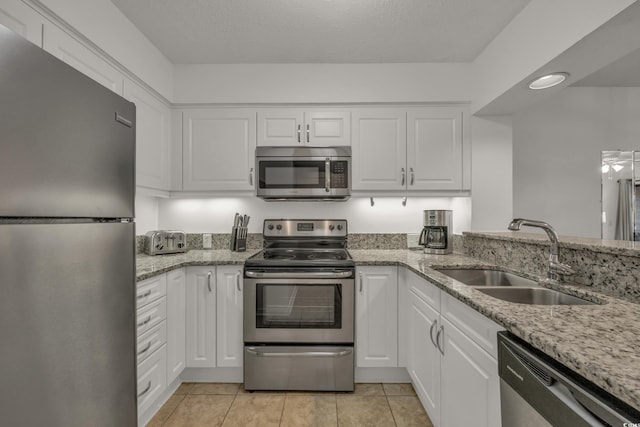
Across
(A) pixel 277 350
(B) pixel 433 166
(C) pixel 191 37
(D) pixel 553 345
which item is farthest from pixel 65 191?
(B) pixel 433 166

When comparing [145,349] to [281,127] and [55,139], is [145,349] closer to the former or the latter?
[55,139]

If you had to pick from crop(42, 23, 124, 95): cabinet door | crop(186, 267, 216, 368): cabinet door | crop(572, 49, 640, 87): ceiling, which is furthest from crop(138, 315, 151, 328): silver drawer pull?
crop(572, 49, 640, 87): ceiling

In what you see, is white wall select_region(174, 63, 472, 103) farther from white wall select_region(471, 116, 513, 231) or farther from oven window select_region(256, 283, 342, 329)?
oven window select_region(256, 283, 342, 329)

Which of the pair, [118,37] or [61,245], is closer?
[61,245]

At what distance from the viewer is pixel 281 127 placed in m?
2.55

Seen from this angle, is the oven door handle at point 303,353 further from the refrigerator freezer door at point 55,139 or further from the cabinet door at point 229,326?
the refrigerator freezer door at point 55,139

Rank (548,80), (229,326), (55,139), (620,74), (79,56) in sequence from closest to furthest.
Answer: (55,139) → (79,56) → (548,80) → (229,326) → (620,74)

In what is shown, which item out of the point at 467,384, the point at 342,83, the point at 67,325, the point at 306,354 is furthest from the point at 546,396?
the point at 342,83

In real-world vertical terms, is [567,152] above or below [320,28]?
below

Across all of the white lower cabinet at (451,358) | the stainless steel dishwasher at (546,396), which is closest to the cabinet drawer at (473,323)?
the white lower cabinet at (451,358)

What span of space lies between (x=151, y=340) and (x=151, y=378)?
8.6 inches

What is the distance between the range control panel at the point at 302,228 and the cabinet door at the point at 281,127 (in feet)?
2.27

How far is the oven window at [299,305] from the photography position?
210cm

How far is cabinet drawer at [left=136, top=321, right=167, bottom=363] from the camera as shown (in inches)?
65.2
